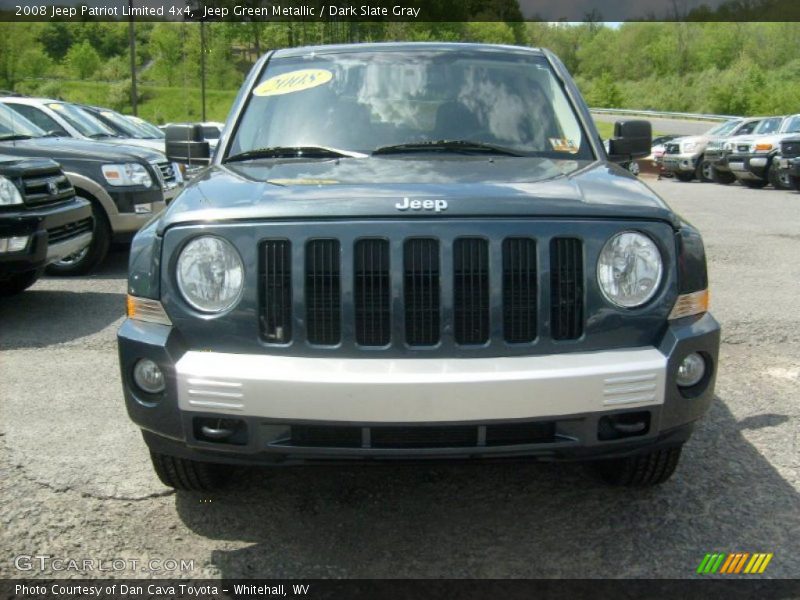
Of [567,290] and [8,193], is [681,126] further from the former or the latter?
[567,290]

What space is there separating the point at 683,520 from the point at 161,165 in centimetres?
825

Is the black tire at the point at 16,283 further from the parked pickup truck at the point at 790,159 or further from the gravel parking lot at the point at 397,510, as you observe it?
the parked pickup truck at the point at 790,159

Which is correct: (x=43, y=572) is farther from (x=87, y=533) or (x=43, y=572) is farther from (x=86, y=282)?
(x=86, y=282)

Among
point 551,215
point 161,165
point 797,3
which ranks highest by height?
point 797,3

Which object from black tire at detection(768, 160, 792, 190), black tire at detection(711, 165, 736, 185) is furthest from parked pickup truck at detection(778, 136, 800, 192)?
black tire at detection(711, 165, 736, 185)

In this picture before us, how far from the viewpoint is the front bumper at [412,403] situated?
Answer: 8.68ft

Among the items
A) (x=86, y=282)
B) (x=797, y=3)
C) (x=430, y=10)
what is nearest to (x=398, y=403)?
(x=86, y=282)

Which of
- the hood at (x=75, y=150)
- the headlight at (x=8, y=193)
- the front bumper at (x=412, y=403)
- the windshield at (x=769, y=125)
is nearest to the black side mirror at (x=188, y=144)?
the front bumper at (x=412, y=403)

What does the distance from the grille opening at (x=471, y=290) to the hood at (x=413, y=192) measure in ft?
0.36

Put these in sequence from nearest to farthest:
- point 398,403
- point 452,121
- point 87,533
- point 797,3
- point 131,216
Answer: point 398,403
point 87,533
point 452,121
point 131,216
point 797,3

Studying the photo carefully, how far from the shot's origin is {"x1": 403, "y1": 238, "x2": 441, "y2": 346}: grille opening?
278 cm

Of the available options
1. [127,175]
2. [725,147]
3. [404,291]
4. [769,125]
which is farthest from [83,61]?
[404,291]

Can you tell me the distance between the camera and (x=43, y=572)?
2.91 metres

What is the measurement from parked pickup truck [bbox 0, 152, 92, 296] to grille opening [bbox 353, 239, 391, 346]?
4572 millimetres
